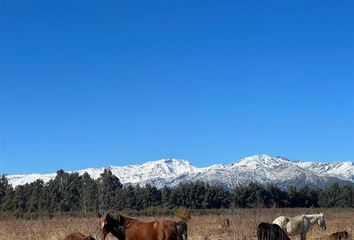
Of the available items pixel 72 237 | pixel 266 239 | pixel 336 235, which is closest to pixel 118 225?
pixel 72 237

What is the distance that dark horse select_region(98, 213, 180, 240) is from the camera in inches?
562

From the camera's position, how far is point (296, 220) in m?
22.2

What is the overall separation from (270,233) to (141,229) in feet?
15.3

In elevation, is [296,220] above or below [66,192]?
below

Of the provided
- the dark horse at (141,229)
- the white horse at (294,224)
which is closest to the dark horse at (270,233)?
the dark horse at (141,229)

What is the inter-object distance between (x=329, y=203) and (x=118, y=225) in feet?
268

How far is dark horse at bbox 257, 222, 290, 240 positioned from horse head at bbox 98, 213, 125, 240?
4880 mm

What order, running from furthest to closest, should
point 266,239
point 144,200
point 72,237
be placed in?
point 144,200 < point 266,239 < point 72,237

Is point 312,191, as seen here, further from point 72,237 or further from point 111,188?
point 72,237

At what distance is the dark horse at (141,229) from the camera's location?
14.3 m

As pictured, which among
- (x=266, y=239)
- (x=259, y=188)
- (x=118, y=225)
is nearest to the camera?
(x=118, y=225)

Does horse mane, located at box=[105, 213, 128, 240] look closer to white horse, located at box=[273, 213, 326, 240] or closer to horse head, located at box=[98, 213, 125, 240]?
horse head, located at box=[98, 213, 125, 240]

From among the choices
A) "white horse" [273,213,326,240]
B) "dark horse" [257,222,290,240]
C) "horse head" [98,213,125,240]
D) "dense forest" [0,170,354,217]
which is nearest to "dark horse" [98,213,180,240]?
"horse head" [98,213,125,240]

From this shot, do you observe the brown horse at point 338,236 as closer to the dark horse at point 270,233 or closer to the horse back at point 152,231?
the dark horse at point 270,233
